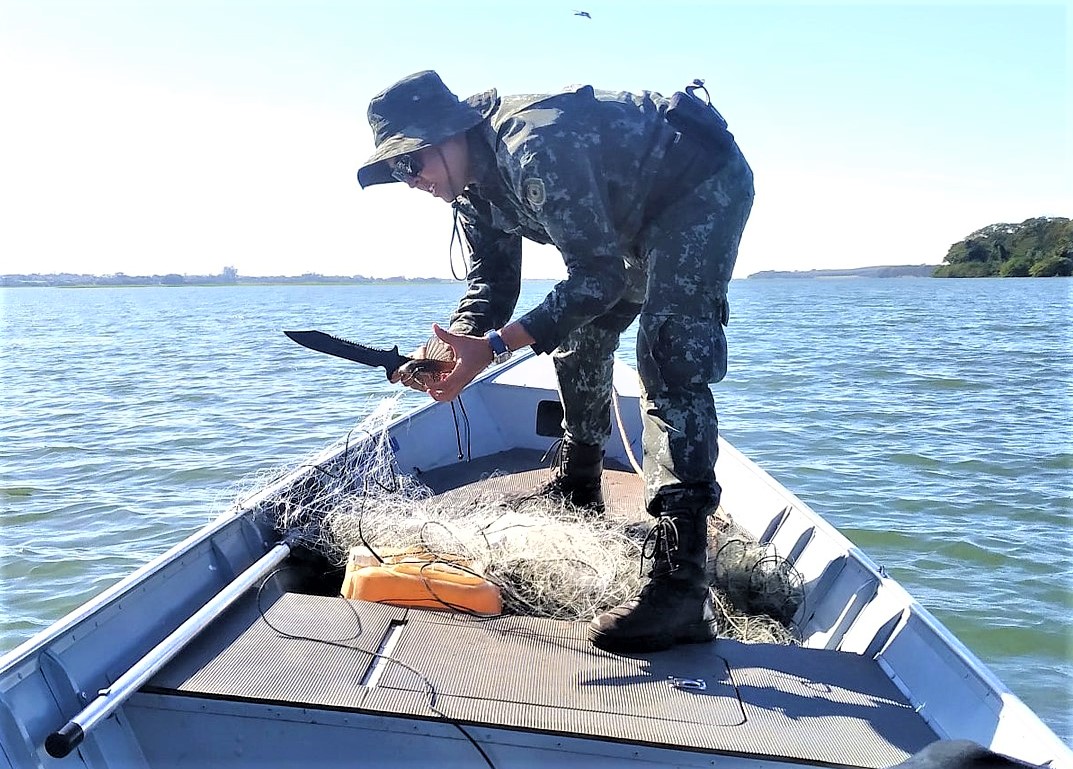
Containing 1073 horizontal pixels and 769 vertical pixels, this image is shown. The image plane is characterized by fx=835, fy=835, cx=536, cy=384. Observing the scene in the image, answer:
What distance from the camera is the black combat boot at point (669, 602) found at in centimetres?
271

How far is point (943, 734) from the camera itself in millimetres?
2338

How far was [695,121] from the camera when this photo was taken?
2877 millimetres

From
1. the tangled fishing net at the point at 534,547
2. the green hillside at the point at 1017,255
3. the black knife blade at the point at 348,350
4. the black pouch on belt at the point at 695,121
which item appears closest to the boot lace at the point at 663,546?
the tangled fishing net at the point at 534,547

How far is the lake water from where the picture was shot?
6129mm

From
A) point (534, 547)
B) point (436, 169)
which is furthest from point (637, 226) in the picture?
point (534, 547)

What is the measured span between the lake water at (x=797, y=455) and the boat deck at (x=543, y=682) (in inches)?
67.8

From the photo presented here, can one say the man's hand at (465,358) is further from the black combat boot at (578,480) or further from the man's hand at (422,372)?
the black combat boot at (578,480)

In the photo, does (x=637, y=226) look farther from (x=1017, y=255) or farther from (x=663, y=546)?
(x=1017, y=255)

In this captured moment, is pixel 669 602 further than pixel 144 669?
Yes

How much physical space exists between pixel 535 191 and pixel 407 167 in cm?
54

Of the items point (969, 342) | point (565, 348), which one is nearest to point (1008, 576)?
point (565, 348)

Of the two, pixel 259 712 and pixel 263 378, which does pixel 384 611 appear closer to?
pixel 259 712

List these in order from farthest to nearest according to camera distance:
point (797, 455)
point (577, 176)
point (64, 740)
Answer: point (797, 455)
point (577, 176)
point (64, 740)

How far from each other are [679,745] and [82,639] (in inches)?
65.6
